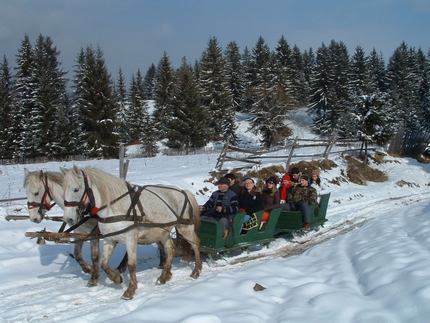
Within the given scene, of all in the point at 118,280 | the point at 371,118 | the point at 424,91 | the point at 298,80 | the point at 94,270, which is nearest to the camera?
the point at 118,280

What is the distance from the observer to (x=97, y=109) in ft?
100

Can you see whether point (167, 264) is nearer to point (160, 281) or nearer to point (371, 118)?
point (160, 281)

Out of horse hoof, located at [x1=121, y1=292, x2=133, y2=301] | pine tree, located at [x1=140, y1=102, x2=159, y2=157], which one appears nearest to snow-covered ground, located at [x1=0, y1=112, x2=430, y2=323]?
horse hoof, located at [x1=121, y1=292, x2=133, y2=301]

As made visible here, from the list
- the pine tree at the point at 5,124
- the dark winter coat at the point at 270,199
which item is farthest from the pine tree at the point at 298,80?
the dark winter coat at the point at 270,199

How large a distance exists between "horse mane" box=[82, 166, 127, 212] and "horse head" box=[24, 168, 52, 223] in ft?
3.49

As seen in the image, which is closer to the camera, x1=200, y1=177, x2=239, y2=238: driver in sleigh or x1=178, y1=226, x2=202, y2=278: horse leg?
x1=178, y1=226, x2=202, y2=278: horse leg

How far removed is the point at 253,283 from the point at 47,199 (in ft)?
11.3

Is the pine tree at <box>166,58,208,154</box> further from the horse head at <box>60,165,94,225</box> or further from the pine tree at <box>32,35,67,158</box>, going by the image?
the horse head at <box>60,165,94,225</box>

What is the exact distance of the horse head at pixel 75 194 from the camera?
16.9ft

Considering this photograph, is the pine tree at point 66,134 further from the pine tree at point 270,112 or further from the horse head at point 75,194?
the horse head at point 75,194

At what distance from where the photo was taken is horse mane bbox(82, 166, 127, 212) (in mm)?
5492

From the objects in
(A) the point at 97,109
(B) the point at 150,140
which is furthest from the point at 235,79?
(A) the point at 97,109

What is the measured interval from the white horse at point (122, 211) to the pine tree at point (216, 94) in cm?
3313

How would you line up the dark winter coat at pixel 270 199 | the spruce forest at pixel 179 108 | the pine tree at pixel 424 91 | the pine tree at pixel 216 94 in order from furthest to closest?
the pine tree at pixel 424 91, the pine tree at pixel 216 94, the spruce forest at pixel 179 108, the dark winter coat at pixel 270 199
